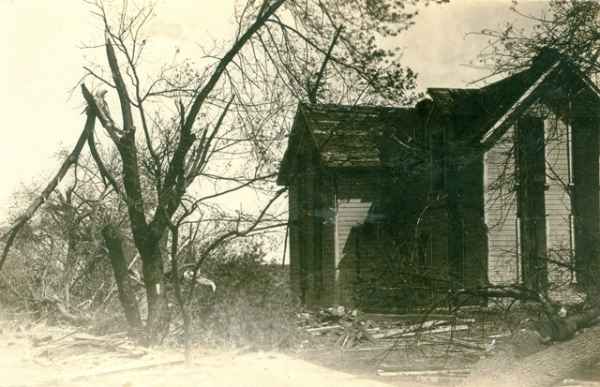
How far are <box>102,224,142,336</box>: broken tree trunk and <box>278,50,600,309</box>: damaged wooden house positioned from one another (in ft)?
18.3

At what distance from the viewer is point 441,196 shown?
18969mm

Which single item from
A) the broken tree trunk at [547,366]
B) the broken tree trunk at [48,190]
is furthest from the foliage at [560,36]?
the broken tree trunk at [48,190]

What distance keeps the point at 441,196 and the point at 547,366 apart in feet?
35.6

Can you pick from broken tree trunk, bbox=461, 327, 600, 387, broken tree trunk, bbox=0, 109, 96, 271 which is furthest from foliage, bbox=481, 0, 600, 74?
broken tree trunk, bbox=0, 109, 96, 271

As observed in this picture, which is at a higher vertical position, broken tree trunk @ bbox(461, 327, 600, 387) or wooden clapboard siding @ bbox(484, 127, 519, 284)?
wooden clapboard siding @ bbox(484, 127, 519, 284)

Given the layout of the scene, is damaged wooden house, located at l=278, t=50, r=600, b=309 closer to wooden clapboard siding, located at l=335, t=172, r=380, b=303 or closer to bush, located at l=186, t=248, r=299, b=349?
wooden clapboard siding, located at l=335, t=172, r=380, b=303

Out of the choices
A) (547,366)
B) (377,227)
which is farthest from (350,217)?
(547,366)

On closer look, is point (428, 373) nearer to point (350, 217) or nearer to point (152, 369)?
point (152, 369)

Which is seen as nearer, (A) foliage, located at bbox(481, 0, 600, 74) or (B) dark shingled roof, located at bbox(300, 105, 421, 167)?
(A) foliage, located at bbox(481, 0, 600, 74)

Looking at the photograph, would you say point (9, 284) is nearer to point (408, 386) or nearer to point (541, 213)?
point (408, 386)

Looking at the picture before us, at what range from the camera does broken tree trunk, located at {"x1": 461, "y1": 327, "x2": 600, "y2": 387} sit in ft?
26.8

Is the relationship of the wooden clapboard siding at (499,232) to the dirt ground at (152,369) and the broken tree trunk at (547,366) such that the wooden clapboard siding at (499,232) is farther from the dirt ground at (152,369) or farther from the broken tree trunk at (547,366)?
the broken tree trunk at (547,366)

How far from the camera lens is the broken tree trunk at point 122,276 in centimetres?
1380

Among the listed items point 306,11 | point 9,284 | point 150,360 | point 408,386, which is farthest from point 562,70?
point 9,284
